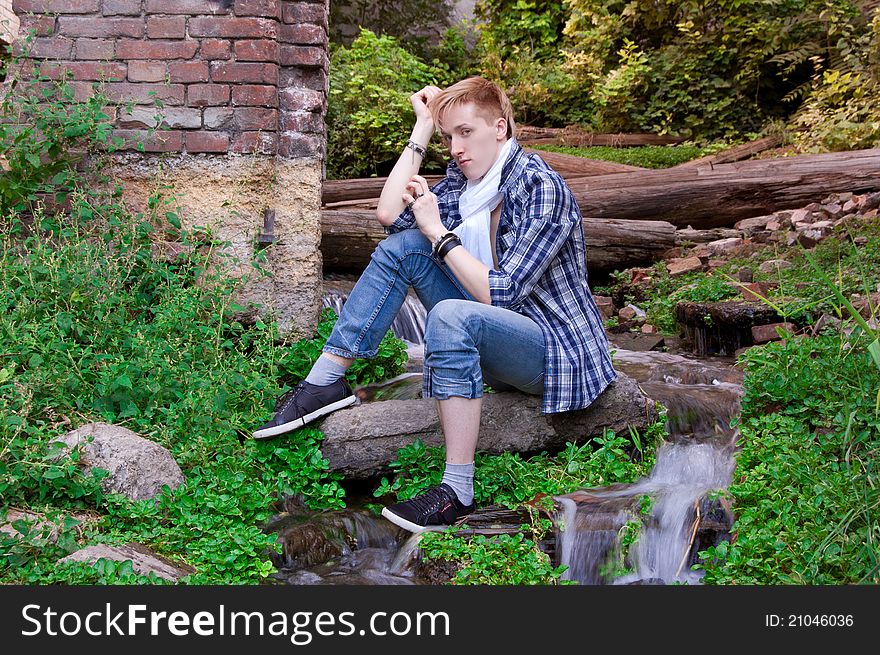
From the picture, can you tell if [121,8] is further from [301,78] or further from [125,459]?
[125,459]

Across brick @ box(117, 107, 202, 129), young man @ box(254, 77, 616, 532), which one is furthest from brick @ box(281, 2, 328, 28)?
young man @ box(254, 77, 616, 532)

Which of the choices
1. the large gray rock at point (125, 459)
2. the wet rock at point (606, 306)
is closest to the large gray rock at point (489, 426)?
the large gray rock at point (125, 459)

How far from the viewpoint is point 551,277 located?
10.8ft

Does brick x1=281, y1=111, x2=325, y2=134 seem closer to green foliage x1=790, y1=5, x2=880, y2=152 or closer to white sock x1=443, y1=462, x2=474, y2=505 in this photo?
white sock x1=443, y1=462, x2=474, y2=505

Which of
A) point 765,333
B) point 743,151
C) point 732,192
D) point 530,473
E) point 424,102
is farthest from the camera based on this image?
point 743,151

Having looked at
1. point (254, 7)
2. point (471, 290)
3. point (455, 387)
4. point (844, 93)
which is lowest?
point (455, 387)

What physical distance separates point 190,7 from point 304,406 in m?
2.16

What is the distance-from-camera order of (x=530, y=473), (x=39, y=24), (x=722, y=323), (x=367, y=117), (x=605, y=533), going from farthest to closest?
(x=367, y=117) → (x=722, y=323) → (x=39, y=24) → (x=530, y=473) → (x=605, y=533)

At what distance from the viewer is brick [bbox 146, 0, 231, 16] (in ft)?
13.8

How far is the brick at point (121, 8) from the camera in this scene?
4199mm

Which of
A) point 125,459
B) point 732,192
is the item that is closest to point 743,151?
point 732,192

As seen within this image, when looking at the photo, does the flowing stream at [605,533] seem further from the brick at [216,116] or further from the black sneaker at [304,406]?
the brick at [216,116]

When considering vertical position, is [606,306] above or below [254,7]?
below

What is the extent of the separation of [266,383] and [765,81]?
10.00 metres
